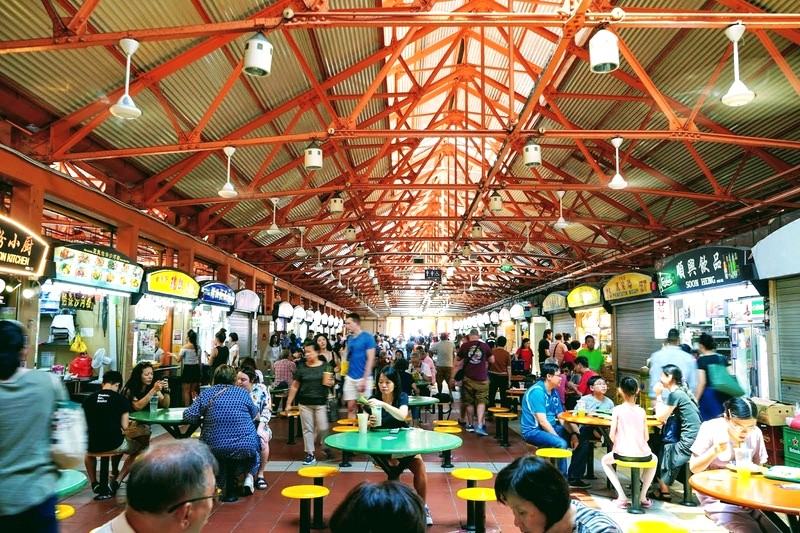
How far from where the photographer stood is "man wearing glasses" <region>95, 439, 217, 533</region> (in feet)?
6.08

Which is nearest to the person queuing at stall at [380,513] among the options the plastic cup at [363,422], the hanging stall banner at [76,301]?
the plastic cup at [363,422]

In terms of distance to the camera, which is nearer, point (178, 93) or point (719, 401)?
point (719, 401)

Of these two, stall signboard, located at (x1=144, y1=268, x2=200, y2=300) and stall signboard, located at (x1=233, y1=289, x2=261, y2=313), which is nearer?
stall signboard, located at (x1=144, y1=268, x2=200, y2=300)

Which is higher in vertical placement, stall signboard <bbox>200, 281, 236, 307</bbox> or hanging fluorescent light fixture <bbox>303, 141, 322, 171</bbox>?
hanging fluorescent light fixture <bbox>303, 141, 322, 171</bbox>

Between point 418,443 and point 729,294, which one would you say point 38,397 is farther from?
point 729,294

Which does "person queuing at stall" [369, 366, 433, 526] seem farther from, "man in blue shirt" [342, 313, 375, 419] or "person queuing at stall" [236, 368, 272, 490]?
"person queuing at stall" [236, 368, 272, 490]

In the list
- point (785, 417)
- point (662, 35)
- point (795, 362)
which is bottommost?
point (785, 417)

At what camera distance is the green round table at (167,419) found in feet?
21.1

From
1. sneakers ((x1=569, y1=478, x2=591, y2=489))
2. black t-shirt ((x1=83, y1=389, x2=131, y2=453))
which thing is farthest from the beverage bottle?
sneakers ((x1=569, y1=478, x2=591, y2=489))

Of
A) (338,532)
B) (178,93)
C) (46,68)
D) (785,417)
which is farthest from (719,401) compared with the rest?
(46,68)

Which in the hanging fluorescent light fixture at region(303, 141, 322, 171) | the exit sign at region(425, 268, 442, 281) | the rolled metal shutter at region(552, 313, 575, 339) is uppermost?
the hanging fluorescent light fixture at region(303, 141, 322, 171)

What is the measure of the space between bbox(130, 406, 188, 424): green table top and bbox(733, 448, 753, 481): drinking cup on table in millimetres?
5343

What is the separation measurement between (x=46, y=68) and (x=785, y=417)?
10.2 metres

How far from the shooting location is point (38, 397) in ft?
8.70
